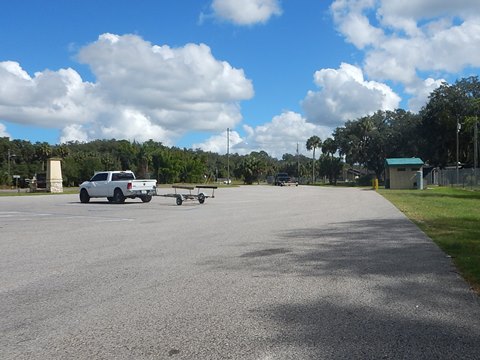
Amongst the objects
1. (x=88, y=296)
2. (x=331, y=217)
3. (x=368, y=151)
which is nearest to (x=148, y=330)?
(x=88, y=296)

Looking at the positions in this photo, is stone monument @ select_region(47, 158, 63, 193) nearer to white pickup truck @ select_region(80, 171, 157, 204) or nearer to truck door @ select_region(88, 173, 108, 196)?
white pickup truck @ select_region(80, 171, 157, 204)

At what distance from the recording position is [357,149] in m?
91.8

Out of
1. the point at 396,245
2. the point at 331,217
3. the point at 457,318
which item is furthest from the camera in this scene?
the point at 331,217

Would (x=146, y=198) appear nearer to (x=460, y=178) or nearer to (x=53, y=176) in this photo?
(x=53, y=176)

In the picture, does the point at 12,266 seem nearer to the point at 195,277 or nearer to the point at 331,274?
the point at 195,277

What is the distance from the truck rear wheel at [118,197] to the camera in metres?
27.9

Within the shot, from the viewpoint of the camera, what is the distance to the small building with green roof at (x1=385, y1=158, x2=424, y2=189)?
175ft

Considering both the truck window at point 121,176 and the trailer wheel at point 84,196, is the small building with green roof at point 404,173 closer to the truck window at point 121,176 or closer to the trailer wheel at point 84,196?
the truck window at point 121,176

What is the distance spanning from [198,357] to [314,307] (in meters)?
2.06

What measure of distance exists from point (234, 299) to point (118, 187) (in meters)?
22.5

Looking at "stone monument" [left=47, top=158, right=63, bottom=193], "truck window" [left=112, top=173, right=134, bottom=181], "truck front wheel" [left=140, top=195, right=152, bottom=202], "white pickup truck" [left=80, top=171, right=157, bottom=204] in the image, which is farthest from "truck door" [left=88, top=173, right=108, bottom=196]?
"stone monument" [left=47, top=158, right=63, bottom=193]

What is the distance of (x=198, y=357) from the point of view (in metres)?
4.50

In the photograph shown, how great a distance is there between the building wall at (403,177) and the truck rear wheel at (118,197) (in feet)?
115

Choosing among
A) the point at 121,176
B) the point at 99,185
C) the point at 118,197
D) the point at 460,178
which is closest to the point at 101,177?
the point at 99,185
